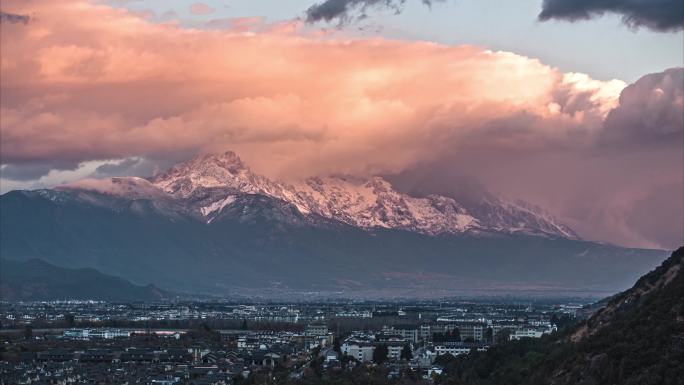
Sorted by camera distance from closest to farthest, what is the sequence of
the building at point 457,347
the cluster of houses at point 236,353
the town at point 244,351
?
the town at point 244,351 < the cluster of houses at point 236,353 < the building at point 457,347

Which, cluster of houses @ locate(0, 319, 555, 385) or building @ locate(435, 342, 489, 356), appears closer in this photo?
cluster of houses @ locate(0, 319, 555, 385)

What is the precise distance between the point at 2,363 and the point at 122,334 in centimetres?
5029

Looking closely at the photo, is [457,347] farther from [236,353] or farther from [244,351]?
[236,353]

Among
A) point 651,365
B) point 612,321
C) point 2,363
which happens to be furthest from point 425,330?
point 651,365

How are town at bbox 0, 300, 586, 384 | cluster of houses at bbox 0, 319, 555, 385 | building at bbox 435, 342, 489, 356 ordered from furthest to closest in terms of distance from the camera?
building at bbox 435, 342, 489, 356 < cluster of houses at bbox 0, 319, 555, 385 < town at bbox 0, 300, 586, 384

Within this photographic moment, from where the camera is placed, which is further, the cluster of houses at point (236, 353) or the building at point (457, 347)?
the building at point (457, 347)

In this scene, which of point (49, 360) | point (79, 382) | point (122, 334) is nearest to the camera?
point (79, 382)

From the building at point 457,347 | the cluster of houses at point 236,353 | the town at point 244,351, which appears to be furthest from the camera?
the building at point 457,347

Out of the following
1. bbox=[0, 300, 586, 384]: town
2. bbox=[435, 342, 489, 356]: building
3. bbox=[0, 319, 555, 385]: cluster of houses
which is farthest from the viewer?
bbox=[435, 342, 489, 356]: building

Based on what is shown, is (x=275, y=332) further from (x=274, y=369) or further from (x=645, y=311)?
(x=645, y=311)

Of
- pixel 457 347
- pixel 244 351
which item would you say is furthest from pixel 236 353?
pixel 457 347

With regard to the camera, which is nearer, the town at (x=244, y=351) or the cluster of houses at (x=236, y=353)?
the town at (x=244, y=351)

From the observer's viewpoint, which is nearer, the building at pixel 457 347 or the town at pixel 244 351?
the town at pixel 244 351

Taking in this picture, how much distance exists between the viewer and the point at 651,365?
76.4 meters
